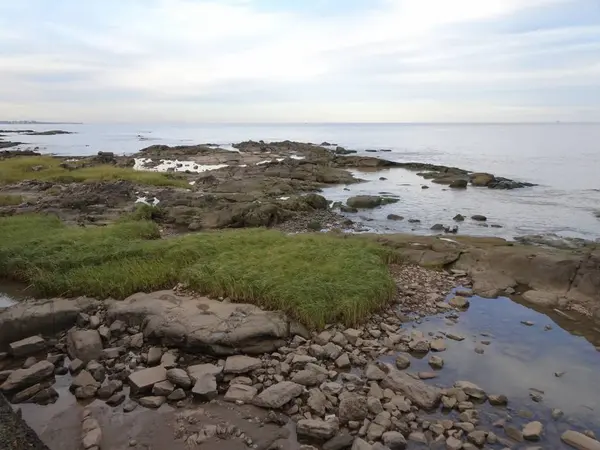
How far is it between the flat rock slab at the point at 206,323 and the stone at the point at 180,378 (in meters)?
1.10

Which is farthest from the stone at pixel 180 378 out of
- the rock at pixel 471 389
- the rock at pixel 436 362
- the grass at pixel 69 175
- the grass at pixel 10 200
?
the grass at pixel 69 175

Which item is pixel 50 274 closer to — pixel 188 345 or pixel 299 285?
pixel 188 345

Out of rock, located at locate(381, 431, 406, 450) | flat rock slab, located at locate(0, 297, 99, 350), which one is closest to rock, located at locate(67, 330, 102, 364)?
flat rock slab, located at locate(0, 297, 99, 350)

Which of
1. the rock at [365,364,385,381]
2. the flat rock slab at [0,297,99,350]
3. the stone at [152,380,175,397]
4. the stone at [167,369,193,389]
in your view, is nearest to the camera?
the stone at [152,380,175,397]

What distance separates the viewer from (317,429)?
7340 mm

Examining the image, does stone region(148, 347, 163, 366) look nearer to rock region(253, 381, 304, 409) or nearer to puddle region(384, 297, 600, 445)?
rock region(253, 381, 304, 409)

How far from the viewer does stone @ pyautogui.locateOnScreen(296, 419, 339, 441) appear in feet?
24.0

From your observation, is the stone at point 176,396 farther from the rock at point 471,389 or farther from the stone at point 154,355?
the rock at point 471,389

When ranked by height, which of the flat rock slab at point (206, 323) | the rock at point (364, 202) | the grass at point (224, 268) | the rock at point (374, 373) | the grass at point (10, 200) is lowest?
the rock at point (364, 202)

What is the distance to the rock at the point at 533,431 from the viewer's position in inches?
289

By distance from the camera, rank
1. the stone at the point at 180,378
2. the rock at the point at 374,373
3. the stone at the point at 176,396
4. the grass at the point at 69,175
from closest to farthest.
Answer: the stone at the point at 176,396, the stone at the point at 180,378, the rock at the point at 374,373, the grass at the point at 69,175

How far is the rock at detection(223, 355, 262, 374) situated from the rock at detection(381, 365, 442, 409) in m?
2.64

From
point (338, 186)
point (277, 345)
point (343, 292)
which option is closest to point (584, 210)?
point (338, 186)

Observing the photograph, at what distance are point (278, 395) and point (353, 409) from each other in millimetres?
1399
